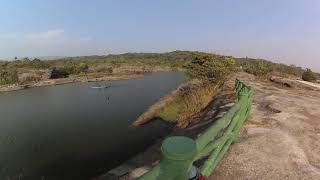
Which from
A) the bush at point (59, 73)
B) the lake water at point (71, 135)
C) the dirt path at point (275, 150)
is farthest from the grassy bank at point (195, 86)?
the bush at point (59, 73)

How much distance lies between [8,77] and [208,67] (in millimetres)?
61659

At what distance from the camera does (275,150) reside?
7.82 metres

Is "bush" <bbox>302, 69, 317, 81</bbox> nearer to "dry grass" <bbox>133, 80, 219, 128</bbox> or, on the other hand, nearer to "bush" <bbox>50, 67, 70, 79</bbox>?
"dry grass" <bbox>133, 80, 219, 128</bbox>

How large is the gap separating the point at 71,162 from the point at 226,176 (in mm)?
18014

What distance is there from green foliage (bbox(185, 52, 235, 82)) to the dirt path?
764 inches

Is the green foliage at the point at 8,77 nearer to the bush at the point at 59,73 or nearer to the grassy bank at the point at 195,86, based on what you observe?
the bush at the point at 59,73

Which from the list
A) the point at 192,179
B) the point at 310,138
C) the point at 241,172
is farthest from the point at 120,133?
the point at 192,179

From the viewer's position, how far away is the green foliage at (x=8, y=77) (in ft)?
258

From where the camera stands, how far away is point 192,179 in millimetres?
3523

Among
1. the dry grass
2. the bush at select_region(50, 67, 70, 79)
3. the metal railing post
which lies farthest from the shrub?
the metal railing post

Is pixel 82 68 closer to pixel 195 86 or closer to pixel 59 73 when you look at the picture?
pixel 59 73

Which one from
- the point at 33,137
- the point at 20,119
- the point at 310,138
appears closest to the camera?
the point at 310,138

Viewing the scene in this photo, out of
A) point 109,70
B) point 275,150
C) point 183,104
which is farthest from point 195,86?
point 109,70

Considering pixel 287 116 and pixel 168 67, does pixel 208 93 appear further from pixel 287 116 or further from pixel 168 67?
pixel 168 67
